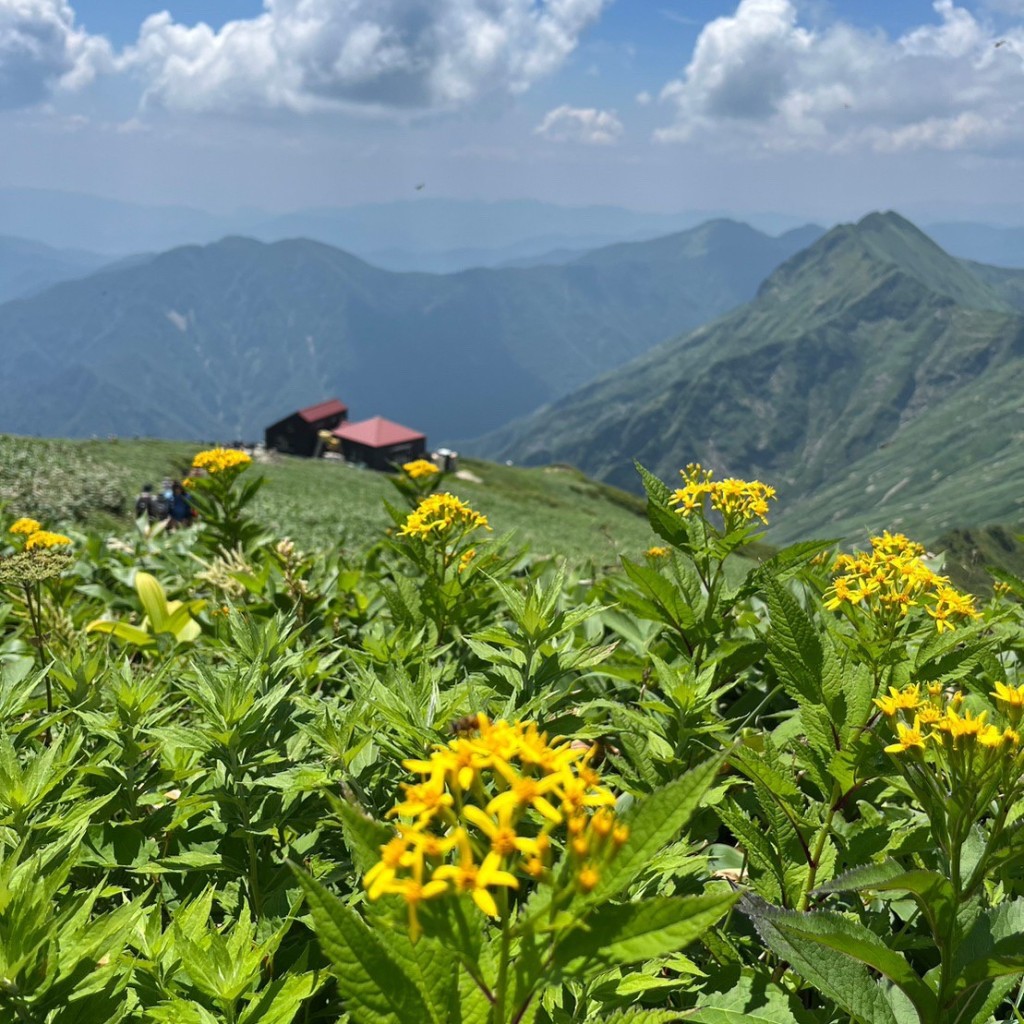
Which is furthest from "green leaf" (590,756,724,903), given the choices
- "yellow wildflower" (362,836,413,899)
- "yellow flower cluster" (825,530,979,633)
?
"yellow flower cluster" (825,530,979,633)

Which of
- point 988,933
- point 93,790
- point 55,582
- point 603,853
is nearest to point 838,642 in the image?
point 988,933

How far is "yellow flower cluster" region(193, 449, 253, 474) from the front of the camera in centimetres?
640

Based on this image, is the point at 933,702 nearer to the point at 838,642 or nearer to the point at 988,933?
the point at 988,933

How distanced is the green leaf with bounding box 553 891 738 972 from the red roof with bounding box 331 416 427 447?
101545 millimetres

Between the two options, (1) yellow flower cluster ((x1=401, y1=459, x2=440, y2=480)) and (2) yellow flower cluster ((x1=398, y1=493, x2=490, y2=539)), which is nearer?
(2) yellow flower cluster ((x1=398, y1=493, x2=490, y2=539))

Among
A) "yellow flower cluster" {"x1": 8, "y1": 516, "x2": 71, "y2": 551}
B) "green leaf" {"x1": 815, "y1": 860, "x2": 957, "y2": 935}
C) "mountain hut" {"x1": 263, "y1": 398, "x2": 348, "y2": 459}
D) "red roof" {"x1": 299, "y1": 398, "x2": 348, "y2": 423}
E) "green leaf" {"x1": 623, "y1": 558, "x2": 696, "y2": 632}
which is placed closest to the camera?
"green leaf" {"x1": 815, "y1": 860, "x2": 957, "y2": 935}

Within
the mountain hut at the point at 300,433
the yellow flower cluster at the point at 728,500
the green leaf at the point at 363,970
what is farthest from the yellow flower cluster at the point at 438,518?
the mountain hut at the point at 300,433

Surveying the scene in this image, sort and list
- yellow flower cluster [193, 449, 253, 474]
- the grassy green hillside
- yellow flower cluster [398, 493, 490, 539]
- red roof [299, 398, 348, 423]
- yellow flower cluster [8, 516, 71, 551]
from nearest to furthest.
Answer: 1. yellow flower cluster [398, 493, 490, 539]
2. yellow flower cluster [8, 516, 71, 551]
3. yellow flower cluster [193, 449, 253, 474]
4. the grassy green hillside
5. red roof [299, 398, 348, 423]

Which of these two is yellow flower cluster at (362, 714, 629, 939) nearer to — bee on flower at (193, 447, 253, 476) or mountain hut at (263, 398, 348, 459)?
bee on flower at (193, 447, 253, 476)

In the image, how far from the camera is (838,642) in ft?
10.3

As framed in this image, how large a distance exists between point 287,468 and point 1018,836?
73.7m

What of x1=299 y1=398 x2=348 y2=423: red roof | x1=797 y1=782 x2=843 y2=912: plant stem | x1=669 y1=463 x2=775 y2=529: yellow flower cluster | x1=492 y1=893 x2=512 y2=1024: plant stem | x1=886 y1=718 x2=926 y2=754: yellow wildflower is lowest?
x1=299 y1=398 x2=348 y2=423: red roof

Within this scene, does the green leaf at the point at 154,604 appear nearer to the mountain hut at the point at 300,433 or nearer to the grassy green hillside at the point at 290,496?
the grassy green hillside at the point at 290,496

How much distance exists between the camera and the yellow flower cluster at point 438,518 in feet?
12.8
